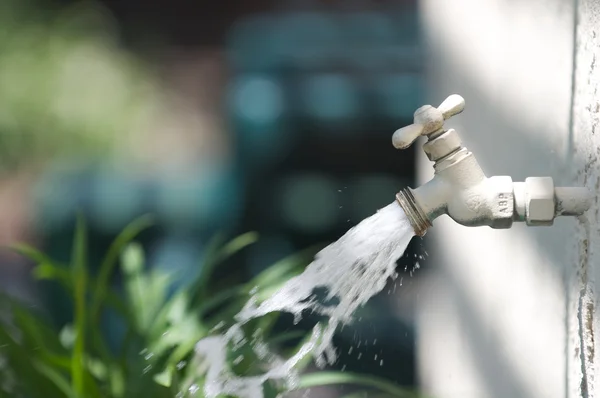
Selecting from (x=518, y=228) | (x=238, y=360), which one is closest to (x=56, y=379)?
(x=238, y=360)

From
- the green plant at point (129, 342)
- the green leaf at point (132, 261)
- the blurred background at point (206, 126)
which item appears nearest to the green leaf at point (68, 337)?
the green plant at point (129, 342)

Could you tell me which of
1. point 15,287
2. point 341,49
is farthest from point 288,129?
point 15,287

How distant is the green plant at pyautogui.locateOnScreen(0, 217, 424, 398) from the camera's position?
1279 millimetres

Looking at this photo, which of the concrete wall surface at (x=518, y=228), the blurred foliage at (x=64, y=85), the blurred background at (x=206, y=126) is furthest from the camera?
the blurred foliage at (x=64, y=85)

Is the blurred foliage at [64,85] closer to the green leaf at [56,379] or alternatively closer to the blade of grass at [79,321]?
the blade of grass at [79,321]

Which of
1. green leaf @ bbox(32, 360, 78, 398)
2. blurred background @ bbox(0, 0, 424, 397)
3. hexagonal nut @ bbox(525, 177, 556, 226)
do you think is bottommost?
blurred background @ bbox(0, 0, 424, 397)

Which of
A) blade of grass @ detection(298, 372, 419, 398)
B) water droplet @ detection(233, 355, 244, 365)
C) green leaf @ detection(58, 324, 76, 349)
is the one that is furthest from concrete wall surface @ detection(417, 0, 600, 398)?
green leaf @ detection(58, 324, 76, 349)

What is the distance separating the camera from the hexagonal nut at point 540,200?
840mm

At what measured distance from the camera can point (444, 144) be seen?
849mm

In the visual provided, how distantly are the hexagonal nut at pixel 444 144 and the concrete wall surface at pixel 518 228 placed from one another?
141mm

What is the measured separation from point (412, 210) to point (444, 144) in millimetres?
69

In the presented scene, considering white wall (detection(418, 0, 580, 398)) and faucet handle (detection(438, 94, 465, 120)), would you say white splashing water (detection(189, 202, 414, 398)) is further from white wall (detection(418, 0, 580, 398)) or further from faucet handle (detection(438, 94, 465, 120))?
white wall (detection(418, 0, 580, 398))

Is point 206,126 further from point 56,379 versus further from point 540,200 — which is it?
point 540,200

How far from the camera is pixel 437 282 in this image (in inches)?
63.8
